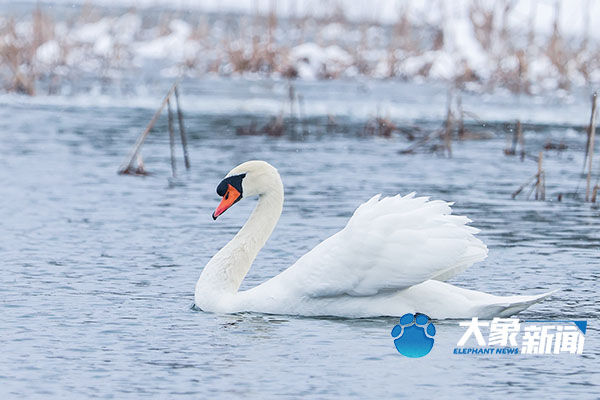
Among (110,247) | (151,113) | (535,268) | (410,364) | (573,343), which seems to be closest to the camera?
(410,364)

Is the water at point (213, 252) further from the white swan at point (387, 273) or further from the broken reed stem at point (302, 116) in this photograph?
the broken reed stem at point (302, 116)

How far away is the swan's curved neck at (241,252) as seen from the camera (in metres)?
9.08

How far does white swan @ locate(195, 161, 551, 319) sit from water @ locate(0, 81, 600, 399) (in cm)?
12

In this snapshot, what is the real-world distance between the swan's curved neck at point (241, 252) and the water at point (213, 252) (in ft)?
0.80

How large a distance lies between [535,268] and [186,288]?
2.77 metres

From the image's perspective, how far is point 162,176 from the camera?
16.6 metres

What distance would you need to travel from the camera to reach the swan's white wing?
845 centimetres

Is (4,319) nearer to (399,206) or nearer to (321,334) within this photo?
(321,334)

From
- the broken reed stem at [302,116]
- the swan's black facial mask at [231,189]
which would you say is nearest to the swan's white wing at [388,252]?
the swan's black facial mask at [231,189]

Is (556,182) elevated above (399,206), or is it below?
below

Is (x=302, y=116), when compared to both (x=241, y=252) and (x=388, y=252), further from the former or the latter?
(x=388, y=252)

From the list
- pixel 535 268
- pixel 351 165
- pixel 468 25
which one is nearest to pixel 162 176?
pixel 351 165

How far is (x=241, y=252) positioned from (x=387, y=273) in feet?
4.05

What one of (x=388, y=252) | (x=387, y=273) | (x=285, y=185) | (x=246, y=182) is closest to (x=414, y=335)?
(x=387, y=273)
